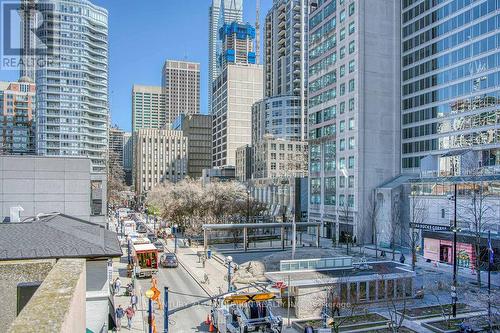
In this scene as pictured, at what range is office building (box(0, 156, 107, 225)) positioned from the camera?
4028cm

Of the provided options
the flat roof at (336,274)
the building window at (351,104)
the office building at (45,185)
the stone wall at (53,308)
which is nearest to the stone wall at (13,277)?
the stone wall at (53,308)

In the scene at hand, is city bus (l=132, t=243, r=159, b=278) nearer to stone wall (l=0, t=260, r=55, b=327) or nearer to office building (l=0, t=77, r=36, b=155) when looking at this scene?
stone wall (l=0, t=260, r=55, b=327)

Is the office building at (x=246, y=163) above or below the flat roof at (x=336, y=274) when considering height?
above

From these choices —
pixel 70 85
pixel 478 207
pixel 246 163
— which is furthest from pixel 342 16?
pixel 70 85

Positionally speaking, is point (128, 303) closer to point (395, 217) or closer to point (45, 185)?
point (45, 185)

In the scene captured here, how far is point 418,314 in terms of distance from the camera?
29.3 meters

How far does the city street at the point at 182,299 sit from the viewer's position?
1085 inches

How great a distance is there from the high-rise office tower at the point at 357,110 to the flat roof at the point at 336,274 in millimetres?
34192

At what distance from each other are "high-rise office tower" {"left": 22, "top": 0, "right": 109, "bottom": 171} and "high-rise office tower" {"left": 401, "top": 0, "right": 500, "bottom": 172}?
321 feet

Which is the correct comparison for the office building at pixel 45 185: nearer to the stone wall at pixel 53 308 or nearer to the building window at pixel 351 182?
the stone wall at pixel 53 308

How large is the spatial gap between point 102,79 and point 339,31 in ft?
314

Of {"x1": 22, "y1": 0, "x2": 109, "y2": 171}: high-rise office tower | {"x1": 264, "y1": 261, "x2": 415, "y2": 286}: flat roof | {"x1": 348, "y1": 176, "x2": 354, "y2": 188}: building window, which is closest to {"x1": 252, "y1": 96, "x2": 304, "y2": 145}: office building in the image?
{"x1": 22, "y1": 0, "x2": 109, "y2": 171}: high-rise office tower

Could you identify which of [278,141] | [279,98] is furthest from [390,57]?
[279,98]

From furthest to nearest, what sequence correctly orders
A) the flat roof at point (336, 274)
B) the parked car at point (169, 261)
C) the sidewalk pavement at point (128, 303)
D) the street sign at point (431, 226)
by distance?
the street sign at point (431, 226)
the parked car at point (169, 261)
the flat roof at point (336, 274)
the sidewalk pavement at point (128, 303)
